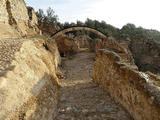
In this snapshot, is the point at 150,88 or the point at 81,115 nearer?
the point at 150,88

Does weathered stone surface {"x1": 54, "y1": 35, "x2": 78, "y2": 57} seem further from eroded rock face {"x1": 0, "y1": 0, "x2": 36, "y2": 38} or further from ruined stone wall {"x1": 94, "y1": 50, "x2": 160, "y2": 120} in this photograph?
ruined stone wall {"x1": 94, "y1": 50, "x2": 160, "y2": 120}

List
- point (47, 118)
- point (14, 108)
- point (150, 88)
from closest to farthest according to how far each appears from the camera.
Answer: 1. point (14, 108)
2. point (150, 88)
3. point (47, 118)

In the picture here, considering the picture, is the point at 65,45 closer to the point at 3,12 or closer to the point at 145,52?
the point at 3,12

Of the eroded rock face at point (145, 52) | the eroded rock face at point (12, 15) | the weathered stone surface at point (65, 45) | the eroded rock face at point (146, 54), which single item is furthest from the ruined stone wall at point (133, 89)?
the eroded rock face at point (146, 54)

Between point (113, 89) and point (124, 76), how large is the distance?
92 centimetres

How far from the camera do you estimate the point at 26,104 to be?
109 inches

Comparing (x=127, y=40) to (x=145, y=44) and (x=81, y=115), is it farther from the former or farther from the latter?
(x=81, y=115)

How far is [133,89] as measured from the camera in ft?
10.8

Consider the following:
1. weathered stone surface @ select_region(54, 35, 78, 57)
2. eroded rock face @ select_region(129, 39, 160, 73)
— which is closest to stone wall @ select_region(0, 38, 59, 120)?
weathered stone surface @ select_region(54, 35, 78, 57)

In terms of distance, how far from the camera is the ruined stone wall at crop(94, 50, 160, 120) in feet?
8.52

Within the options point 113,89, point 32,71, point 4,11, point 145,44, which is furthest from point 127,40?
point 32,71

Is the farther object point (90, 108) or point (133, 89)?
point (90, 108)

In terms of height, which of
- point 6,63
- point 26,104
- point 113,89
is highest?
point 6,63

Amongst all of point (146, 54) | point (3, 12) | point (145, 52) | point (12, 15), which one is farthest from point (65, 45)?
point (146, 54)
